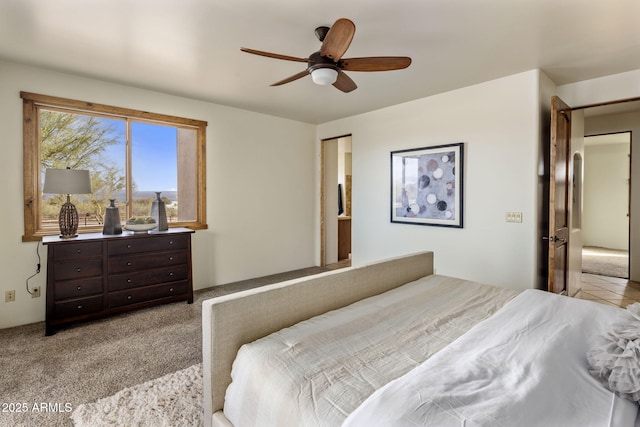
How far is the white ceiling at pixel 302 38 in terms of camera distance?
2107mm

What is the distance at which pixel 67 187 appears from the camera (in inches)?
114

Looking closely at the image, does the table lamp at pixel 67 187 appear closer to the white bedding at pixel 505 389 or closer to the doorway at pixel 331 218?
the white bedding at pixel 505 389

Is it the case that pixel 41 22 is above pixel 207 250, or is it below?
above

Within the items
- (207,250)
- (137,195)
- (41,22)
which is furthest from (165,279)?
(41,22)

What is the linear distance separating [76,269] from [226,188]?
6.49 ft

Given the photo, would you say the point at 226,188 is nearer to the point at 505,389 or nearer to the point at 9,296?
the point at 9,296

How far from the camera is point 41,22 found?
227 cm

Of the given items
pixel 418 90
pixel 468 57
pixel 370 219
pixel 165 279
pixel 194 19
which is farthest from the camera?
pixel 370 219

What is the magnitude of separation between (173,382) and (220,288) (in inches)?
87.6

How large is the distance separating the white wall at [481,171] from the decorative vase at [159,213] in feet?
9.26

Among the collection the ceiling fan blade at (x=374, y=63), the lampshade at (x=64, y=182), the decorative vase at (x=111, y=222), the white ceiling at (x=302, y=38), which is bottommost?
the decorative vase at (x=111, y=222)

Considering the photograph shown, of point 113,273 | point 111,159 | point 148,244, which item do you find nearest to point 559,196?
point 148,244

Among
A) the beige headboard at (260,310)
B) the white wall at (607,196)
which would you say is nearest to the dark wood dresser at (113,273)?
the beige headboard at (260,310)

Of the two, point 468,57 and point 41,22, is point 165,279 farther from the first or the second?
point 468,57
